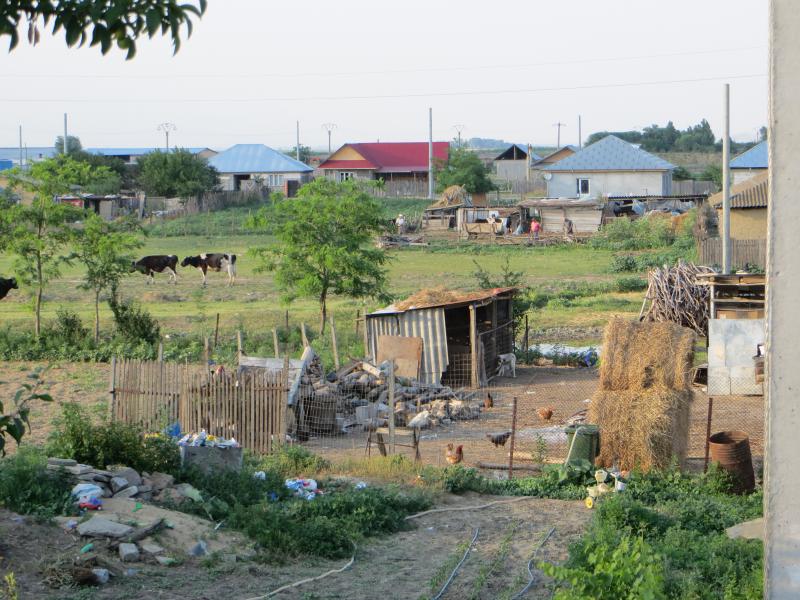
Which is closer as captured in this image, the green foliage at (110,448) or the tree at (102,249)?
the green foliage at (110,448)

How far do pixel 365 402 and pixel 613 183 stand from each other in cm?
5179

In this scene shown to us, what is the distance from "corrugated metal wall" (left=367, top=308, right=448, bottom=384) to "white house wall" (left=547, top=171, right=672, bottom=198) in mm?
45731

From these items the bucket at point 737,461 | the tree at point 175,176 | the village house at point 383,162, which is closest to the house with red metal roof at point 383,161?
the village house at point 383,162

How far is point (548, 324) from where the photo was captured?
91.7 ft

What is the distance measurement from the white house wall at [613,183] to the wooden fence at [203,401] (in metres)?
53.0

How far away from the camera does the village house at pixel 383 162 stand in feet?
282

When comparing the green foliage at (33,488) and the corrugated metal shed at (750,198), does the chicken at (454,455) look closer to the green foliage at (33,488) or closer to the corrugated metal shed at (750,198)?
the green foliage at (33,488)

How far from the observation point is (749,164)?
189ft

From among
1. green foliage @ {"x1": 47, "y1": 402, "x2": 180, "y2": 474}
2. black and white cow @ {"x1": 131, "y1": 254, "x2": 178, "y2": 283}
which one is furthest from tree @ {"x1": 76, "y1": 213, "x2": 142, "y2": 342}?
green foliage @ {"x1": 47, "y1": 402, "x2": 180, "y2": 474}

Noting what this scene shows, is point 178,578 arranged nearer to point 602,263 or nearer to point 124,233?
point 124,233

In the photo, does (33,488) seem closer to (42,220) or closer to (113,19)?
(113,19)

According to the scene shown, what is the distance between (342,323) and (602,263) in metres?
19.2

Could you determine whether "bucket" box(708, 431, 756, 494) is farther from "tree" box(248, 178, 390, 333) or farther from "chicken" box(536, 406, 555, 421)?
"tree" box(248, 178, 390, 333)

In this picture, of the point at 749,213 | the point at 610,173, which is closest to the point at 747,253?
the point at 749,213
